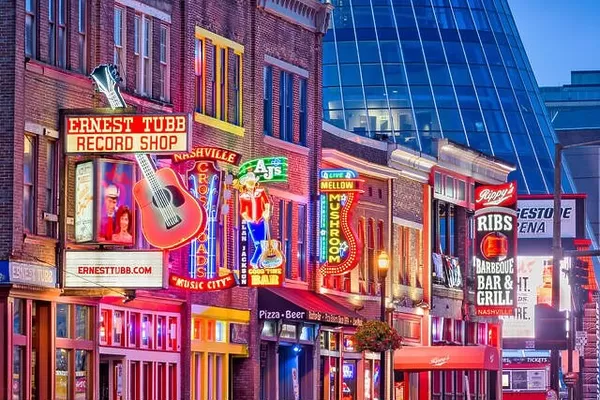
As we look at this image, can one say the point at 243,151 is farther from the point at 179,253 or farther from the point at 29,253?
the point at 29,253

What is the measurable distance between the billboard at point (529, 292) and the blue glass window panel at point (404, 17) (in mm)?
24018

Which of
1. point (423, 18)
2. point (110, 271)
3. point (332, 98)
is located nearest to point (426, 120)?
point (332, 98)

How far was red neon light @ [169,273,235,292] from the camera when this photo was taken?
→ 44562mm

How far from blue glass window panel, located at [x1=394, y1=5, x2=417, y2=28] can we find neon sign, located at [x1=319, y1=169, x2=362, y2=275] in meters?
57.0

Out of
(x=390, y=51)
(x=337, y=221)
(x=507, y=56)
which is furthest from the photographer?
(x=507, y=56)

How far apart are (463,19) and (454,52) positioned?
2.30 metres

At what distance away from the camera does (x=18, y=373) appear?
1539 inches

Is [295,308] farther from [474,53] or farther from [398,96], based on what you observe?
[474,53]

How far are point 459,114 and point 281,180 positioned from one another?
6354 centimetres

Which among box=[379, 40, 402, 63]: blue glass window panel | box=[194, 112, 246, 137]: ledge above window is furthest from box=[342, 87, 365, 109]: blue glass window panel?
box=[194, 112, 246, 137]: ledge above window

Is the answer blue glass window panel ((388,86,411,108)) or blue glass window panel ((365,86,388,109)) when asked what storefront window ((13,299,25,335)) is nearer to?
blue glass window panel ((365,86,388,109))

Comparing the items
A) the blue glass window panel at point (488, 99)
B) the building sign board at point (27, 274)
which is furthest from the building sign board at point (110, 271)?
the blue glass window panel at point (488, 99)

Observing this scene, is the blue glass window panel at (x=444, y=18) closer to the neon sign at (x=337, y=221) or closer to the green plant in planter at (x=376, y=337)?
the neon sign at (x=337, y=221)

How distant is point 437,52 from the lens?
368 feet
